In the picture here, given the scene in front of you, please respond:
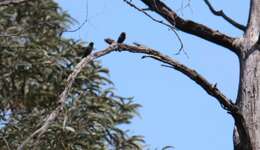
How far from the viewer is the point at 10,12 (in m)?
10.1

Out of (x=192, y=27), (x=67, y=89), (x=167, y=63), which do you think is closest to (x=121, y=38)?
(x=192, y=27)

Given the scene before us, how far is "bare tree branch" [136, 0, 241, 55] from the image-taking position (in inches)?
151

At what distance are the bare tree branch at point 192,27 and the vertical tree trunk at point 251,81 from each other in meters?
0.08

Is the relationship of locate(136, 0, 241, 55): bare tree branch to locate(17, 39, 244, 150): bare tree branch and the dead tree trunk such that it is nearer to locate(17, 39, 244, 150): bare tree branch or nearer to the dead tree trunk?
the dead tree trunk

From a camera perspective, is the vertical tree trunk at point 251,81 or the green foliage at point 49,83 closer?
the vertical tree trunk at point 251,81

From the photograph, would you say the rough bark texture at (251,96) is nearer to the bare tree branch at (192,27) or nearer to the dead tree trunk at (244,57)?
the dead tree trunk at (244,57)

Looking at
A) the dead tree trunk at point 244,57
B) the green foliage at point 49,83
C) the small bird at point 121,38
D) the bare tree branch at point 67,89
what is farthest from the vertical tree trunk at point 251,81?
the green foliage at point 49,83

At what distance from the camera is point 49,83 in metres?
9.51

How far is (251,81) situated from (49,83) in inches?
238

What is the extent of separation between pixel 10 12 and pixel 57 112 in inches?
271

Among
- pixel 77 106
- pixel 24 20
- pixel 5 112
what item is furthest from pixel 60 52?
pixel 77 106

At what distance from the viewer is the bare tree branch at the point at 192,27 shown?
383 cm

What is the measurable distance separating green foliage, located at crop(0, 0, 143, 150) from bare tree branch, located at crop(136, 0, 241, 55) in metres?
4.40

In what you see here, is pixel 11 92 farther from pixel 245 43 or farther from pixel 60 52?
pixel 245 43
